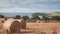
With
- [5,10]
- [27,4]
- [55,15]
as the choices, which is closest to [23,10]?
[27,4]

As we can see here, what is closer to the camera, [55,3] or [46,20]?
[46,20]

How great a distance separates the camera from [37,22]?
532 cm

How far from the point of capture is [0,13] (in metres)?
5.90

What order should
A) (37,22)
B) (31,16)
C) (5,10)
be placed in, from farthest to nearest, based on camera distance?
(5,10), (31,16), (37,22)

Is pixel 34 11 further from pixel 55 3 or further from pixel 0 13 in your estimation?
pixel 0 13

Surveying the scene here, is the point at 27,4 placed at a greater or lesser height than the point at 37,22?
greater

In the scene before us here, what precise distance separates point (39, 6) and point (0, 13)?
4.48 feet

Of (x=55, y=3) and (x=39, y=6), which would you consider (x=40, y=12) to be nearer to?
(x=39, y=6)

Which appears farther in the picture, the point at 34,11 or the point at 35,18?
the point at 34,11

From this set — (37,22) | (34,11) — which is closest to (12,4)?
(34,11)

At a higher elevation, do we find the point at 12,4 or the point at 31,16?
the point at 12,4

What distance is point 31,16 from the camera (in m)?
5.74

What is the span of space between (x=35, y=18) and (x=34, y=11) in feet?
2.02

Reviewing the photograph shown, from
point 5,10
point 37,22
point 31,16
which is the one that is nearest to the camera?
point 37,22
